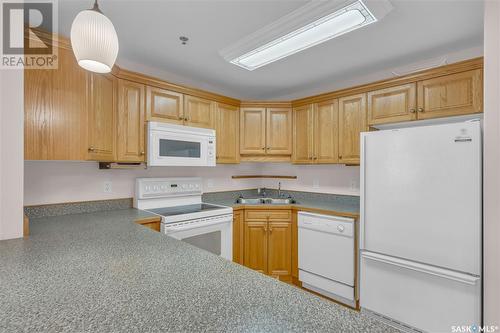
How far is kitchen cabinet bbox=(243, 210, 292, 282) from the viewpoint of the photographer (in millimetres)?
2771

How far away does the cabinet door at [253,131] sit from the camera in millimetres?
3193

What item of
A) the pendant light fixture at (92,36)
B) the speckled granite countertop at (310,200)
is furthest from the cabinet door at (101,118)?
the speckled granite countertop at (310,200)

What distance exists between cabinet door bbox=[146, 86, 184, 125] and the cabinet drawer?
128 centimetres

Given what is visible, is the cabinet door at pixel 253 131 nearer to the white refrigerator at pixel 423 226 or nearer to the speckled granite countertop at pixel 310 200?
the speckled granite countertop at pixel 310 200

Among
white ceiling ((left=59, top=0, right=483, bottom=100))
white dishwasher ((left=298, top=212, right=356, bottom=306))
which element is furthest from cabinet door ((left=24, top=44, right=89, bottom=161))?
white dishwasher ((left=298, top=212, right=356, bottom=306))

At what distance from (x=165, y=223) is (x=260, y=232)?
113 cm

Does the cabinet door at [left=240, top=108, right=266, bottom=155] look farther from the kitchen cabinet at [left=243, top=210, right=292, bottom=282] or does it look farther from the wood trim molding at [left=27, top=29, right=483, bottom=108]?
the kitchen cabinet at [left=243, top=210, right=292, bottom=282]

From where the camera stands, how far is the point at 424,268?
1.73 meters

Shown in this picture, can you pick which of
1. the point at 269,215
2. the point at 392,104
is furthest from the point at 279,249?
the point at 392,104

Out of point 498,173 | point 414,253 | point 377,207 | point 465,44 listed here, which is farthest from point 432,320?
point 465,44

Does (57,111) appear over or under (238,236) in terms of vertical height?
over

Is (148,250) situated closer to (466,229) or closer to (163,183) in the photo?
(163,183)

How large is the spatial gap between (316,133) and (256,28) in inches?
56.7

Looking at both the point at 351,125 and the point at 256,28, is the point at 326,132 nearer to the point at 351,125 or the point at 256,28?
the point at 351,125
